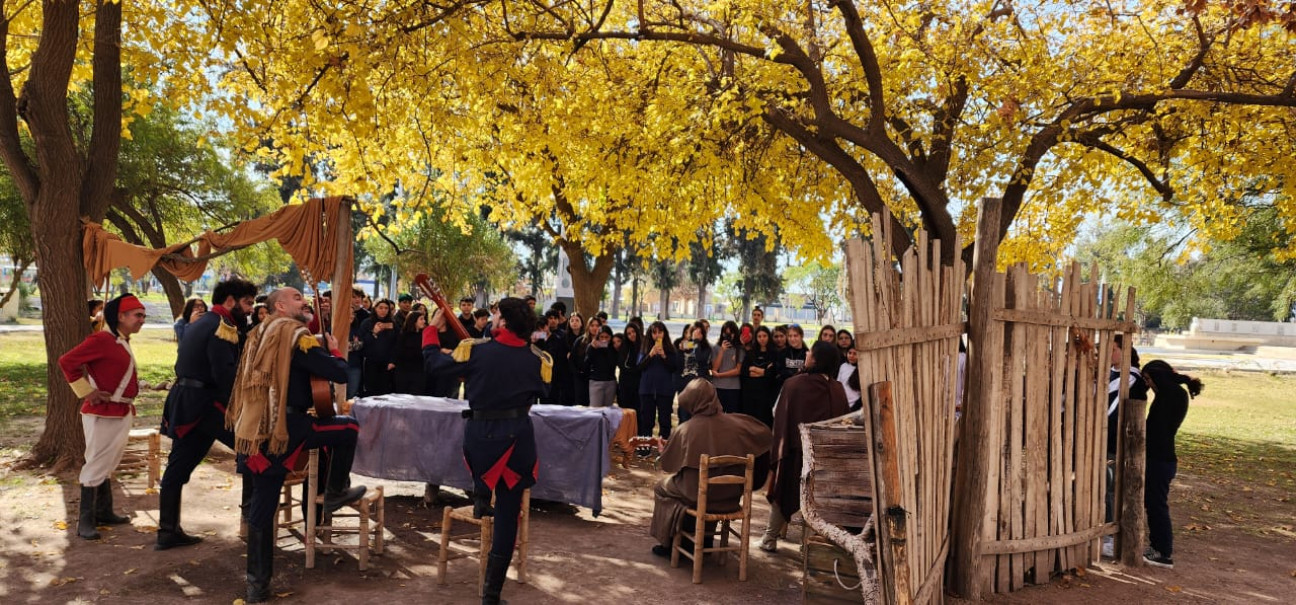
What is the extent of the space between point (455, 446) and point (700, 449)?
95.3 inches

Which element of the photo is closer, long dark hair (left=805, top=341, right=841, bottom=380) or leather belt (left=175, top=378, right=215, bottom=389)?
leather belt (left=175, top=378, right=215, bottom=389)

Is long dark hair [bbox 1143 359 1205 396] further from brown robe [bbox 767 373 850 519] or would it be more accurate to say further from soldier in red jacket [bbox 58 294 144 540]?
soldier in red jacket [bbox 58 294 144 540]

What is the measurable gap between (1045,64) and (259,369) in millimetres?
9575

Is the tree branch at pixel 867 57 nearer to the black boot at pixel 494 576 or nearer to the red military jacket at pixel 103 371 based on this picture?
the black boot at pixel 494 576

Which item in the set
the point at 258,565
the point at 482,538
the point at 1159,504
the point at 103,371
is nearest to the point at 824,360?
the point at 482,538

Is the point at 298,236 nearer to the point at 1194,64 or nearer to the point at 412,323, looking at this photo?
the point at 412,323

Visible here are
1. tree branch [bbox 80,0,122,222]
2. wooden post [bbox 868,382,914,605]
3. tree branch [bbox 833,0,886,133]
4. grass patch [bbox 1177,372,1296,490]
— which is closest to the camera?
wooden post [bbox 868,382,914,605]

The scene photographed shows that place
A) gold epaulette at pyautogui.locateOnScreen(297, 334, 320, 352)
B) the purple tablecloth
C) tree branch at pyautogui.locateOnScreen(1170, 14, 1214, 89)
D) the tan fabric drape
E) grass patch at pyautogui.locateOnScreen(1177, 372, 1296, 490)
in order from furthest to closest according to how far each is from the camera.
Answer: grass patch at pyautogui.locateOnScreen(1177, 372, 1296, 490)
tree branch at pyautogui.locateOnScreen(1170, 14, 1214, 89)
the tan fabric drape
the purple tablecloth
gold epaulette at pyautogui.locateOnScreen(297, 334, 320, 352)

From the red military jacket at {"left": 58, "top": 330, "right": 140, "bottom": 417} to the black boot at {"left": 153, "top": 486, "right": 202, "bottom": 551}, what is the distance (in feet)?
2.68

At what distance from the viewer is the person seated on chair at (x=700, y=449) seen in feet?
20.1

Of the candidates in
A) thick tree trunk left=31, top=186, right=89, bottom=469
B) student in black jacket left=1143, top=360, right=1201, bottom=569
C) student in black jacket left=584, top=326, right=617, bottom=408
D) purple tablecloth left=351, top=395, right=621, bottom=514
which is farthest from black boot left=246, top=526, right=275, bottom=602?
student in black jacket left=1143, top=360, right=1201, bottom=569

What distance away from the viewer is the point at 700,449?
6.14 meters

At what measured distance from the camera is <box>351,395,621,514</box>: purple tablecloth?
7.29 meters

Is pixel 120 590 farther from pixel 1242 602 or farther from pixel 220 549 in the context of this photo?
pixel 1242 602
